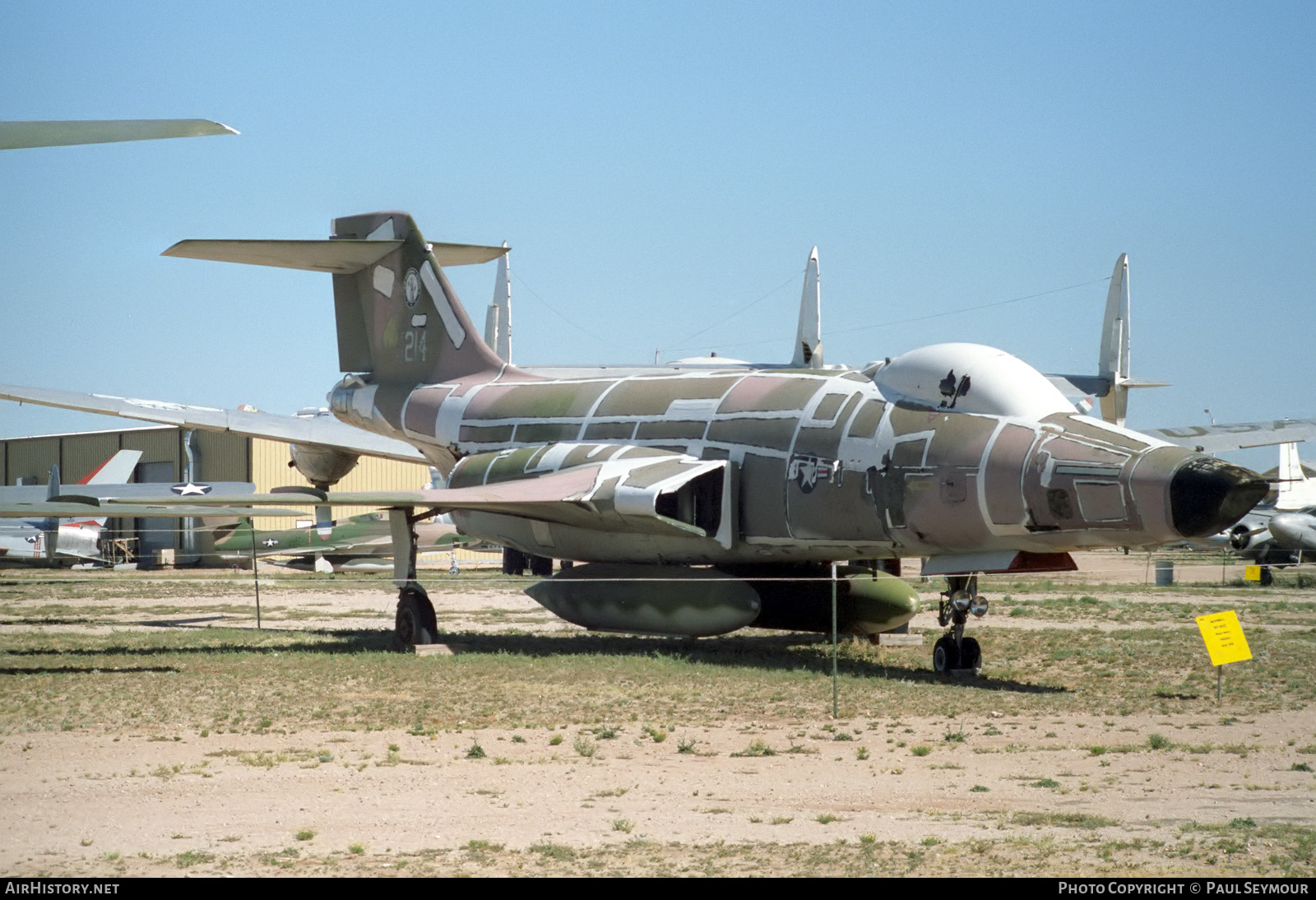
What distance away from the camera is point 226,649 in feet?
51.3

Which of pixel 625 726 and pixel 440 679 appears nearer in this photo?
pixel 625 726

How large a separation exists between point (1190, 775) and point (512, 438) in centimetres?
1083

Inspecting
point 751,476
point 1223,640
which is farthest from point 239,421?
point 1223,640

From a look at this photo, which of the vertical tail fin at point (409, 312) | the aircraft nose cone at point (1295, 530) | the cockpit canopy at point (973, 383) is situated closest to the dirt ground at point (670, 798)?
the cockpit canopy at point (973, 383)

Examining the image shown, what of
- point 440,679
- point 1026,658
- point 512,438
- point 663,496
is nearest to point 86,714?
point 440,679

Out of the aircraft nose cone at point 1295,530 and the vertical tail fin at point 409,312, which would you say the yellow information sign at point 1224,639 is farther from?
the aircraft nose cone at point 1295,530

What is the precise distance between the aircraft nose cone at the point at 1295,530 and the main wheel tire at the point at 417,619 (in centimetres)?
2240

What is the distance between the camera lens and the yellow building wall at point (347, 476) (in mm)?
48469

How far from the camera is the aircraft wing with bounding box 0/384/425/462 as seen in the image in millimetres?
22156

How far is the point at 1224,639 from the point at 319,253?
12.6 m

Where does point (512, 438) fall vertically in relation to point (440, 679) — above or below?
above

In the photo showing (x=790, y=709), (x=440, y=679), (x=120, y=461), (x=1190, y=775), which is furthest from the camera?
(x=120, y=461)
